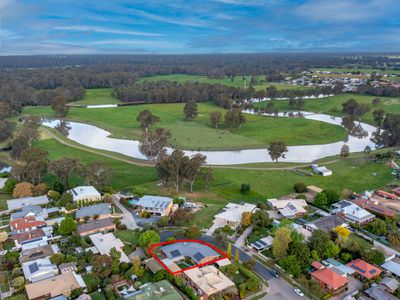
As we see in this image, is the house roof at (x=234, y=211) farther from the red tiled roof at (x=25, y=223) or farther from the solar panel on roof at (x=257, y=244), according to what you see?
the red tiled roof at (x=25, y=223)

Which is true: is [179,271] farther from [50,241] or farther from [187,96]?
[187,96]

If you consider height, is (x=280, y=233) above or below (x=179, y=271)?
above

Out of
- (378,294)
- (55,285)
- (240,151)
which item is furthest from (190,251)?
(240,151)

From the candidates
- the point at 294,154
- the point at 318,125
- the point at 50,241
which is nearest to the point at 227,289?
the point at 50,241

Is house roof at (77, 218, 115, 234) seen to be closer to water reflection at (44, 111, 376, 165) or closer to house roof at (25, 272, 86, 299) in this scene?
house roof at (25, 272, 86, 299)

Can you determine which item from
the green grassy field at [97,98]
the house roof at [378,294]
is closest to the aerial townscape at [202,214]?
the house roof at [378,294]

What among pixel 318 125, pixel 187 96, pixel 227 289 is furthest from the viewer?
pixel 187 96
